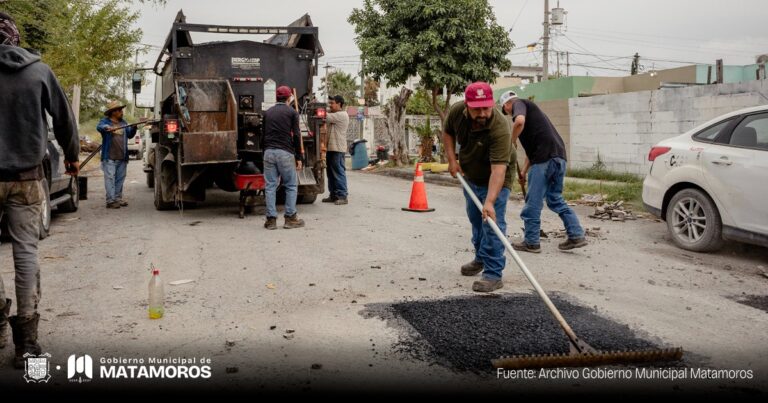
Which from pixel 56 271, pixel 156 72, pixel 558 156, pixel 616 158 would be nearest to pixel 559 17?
pixel 616 158

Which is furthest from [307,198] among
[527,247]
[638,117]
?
[638,117]

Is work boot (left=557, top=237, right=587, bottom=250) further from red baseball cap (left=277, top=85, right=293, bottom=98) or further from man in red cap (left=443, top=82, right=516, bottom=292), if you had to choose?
red baseball cap (left=277, top=85, right=293, bottom=98)

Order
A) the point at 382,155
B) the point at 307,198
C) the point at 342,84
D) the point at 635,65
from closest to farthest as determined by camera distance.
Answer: the point at 307,198 < the point at 382,155 < the point at 635,65 < the point at 342,84

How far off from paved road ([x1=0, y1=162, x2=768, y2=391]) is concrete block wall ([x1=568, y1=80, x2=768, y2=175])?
Result: 488 centimetres

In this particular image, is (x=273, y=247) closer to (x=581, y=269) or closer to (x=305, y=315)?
(x=305, y=315)

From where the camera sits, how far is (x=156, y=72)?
12797mm

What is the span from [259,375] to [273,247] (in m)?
4.03

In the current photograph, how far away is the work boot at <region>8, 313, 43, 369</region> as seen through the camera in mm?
3746

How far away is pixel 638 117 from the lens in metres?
15.1

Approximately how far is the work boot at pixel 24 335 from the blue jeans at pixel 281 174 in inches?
201

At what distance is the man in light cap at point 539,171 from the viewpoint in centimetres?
717

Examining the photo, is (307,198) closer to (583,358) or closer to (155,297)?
(155,297)

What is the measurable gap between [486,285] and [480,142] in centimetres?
121

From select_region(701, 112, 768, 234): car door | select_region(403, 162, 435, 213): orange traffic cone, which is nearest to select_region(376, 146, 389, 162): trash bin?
select_region(403, 162, 435, 213): orange traffic cone
